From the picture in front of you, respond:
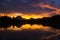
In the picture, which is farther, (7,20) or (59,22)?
(7,20)

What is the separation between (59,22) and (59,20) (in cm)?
138

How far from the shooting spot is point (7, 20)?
131375mm

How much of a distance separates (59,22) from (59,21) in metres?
1.36

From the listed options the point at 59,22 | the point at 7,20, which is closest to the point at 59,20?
the point at 59,22

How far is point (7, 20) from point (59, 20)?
40.3 metres

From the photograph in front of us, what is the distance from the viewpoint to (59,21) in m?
114

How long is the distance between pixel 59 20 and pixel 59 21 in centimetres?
183

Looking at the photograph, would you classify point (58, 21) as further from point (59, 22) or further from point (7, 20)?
point (7, 20)

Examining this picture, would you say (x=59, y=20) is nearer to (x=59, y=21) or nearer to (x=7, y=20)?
(x=59, y=21)

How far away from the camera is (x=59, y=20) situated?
112375mm

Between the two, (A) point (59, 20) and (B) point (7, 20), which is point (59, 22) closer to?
(A) point (59, 20)

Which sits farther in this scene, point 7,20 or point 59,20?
point 7,20

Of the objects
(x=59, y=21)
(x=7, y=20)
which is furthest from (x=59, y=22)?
(x=7, y=20)

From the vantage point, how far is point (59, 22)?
112875mm
